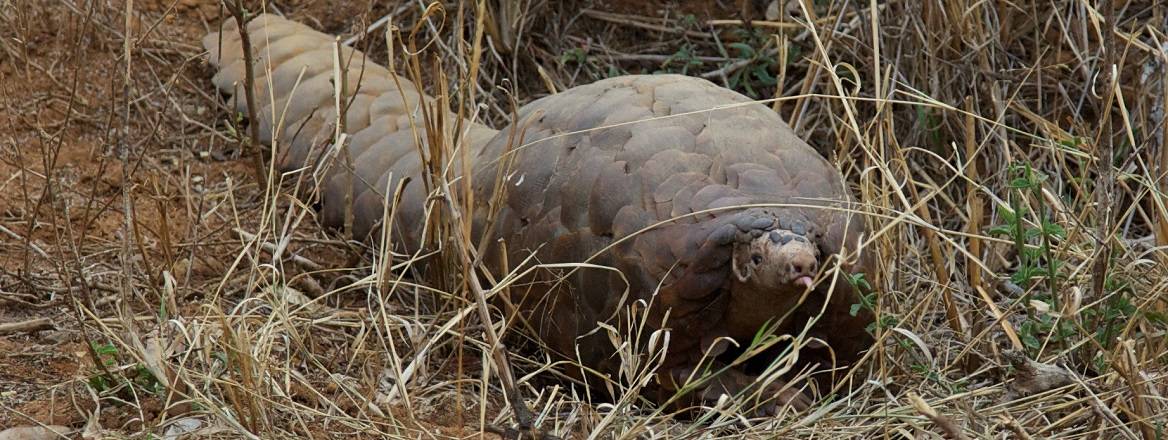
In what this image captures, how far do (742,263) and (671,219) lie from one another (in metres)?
0.18

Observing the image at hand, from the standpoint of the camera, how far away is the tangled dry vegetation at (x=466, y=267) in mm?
2658

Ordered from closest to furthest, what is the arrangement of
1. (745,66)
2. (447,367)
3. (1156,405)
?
(1156,405) → (447,367) → (745,66)

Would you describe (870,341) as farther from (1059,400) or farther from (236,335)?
(236,335)

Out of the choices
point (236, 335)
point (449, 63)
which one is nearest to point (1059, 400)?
point (236, 335)

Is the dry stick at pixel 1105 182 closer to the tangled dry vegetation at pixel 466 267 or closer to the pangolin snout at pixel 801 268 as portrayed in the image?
the tangled dry vegetation at pixel 466 267

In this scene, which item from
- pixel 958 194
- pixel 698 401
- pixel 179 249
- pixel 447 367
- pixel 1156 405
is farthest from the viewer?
pixel 958 194

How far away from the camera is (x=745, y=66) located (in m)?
4.38

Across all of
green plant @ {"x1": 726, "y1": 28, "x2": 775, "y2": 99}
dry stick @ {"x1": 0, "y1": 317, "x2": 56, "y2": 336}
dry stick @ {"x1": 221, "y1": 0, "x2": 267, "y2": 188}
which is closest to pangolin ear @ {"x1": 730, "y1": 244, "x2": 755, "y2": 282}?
dry stick @ {"x1": 221, "y1": 0, "x2": 267, "y2": 188}

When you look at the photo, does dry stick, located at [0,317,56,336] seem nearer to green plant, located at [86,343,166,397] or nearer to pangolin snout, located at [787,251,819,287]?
green plant, located at [86,343,166,397]

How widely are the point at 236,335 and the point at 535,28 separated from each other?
2.27 meters

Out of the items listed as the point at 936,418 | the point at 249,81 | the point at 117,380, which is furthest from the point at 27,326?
the point at 936,418

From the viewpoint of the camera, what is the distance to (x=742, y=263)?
2768 mm

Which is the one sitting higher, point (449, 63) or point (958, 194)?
point (449, 63)

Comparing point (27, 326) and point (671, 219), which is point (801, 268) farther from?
point (27, 326)
